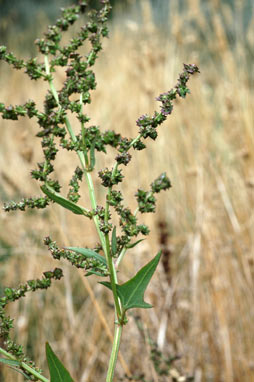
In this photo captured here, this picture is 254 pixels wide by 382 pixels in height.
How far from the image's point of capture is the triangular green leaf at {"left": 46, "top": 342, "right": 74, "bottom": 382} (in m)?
0.65

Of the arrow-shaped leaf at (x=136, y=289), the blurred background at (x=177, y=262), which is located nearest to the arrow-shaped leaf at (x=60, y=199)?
→ the arrow-shaped leaf at (x=136, y=289)

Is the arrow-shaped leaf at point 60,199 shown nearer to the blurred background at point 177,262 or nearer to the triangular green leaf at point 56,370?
the triangular green leaf at point 56,370

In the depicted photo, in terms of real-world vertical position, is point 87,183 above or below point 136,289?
above

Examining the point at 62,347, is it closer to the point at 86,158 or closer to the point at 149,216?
the point at 149,216

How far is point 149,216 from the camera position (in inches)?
97.2

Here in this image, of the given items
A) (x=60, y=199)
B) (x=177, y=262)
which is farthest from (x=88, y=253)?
(x=177, y=262)

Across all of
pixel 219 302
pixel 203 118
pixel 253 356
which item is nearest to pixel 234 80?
pixel 203 118

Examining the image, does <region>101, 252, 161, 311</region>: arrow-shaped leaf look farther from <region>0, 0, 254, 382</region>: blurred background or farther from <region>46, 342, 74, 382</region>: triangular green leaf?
<region>0, 0, 254, 382</region>: blurred background

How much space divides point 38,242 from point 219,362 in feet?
3.91

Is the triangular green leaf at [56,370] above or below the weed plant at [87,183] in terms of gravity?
below

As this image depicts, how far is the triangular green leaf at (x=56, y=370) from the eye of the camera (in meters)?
0.65

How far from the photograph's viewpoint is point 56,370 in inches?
25.6

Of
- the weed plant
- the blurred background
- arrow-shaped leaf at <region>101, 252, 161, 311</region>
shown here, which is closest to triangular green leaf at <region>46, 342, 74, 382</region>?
the weed plant

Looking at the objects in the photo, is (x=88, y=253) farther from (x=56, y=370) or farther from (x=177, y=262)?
(x=177, y=262)
